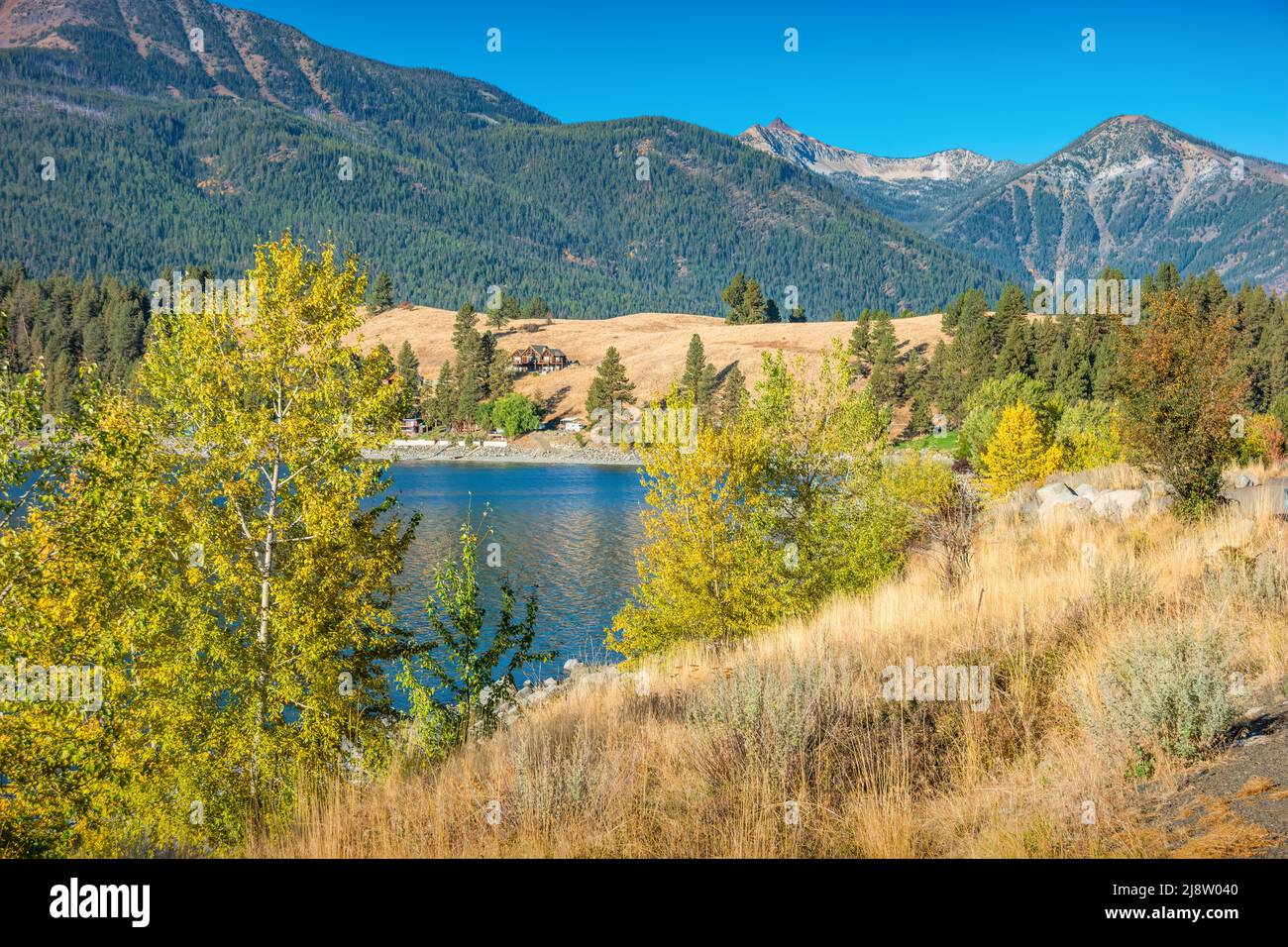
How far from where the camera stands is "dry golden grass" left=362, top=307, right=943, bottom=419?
427 feet

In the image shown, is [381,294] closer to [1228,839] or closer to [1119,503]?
[1119,503]

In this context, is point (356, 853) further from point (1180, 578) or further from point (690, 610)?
point (690, 610)

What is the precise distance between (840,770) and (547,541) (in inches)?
1803

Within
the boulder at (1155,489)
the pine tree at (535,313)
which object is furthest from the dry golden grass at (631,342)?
the boulder at (1155,489)

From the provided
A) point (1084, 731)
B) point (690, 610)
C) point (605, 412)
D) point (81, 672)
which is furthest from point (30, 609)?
point (605, 412)

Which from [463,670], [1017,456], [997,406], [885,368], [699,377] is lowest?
[463,670]

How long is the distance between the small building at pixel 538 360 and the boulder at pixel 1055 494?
383 ft

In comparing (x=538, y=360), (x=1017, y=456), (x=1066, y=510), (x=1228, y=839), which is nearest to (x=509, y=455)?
(x=538, y=360)

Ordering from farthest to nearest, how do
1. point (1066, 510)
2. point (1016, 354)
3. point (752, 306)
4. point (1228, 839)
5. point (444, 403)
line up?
point (752, 306), point (444, 403), point (1016, 354), point (1066, 510), point (1228, 839)

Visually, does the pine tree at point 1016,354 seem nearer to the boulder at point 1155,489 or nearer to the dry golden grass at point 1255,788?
the boulder at point 1155,489

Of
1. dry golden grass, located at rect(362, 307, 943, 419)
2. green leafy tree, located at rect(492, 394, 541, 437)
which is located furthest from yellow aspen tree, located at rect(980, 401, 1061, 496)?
green leafy tree, located at rect(492, 394, 541, 437)

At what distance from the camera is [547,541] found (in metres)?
51.4

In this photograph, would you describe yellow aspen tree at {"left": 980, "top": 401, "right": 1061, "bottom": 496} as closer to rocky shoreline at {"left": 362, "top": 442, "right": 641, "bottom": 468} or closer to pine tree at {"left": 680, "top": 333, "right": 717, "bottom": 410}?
pine tree at {"left": 680, "top": 333, "right": 717, "bottom": 410}
